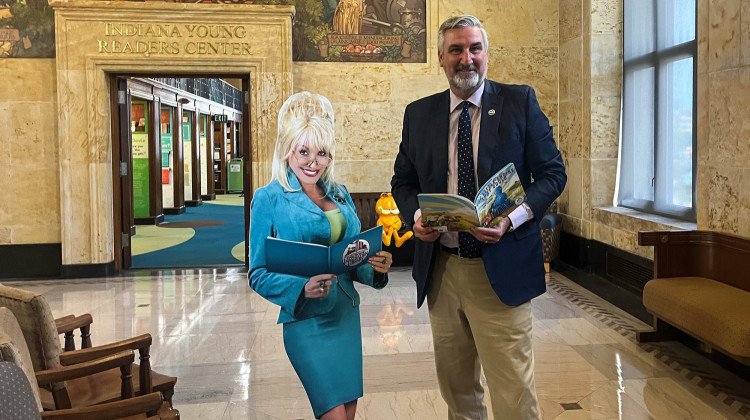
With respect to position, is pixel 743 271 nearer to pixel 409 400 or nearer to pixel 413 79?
pixel 409 400

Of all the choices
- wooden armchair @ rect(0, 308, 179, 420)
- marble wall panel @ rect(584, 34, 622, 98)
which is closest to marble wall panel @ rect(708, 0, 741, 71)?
marble wall panel @ rect(584, 34, 622, 98)

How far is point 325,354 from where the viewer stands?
230 centimetres

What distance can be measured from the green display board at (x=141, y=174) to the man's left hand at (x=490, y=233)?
46.7ft

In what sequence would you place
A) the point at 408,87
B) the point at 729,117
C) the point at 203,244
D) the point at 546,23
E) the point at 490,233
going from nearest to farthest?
1. the point at 490,233
2. the point at 729,117
3. the point at 408,87
4. the point at 546,23
5. the point at 203,244

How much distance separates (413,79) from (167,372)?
5.58 m

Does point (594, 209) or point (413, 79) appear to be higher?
point (413, 79)

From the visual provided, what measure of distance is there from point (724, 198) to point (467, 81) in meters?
3.61

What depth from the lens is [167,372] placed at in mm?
4703

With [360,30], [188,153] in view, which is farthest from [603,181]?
[188,153]

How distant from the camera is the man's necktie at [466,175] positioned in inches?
101

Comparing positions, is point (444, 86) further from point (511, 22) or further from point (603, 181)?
point (603, 181)

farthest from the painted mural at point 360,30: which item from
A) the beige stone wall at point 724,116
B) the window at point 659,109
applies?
the beige stone wall at point 724,116

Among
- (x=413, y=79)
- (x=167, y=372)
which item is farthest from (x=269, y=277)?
(x=413, y=79)

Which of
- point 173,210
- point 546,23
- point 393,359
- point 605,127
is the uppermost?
point 546,23
